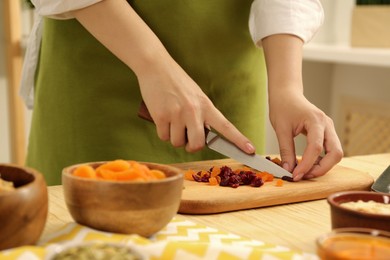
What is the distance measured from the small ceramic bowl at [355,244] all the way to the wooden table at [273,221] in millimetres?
131

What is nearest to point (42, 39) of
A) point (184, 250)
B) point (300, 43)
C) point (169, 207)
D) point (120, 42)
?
point (120, 42)

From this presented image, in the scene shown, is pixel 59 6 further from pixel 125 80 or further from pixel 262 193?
pixel 262 193

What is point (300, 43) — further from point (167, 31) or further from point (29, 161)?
point (29, 161)

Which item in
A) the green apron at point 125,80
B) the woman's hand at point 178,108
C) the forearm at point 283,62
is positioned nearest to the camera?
the woman's hand at point 178,108

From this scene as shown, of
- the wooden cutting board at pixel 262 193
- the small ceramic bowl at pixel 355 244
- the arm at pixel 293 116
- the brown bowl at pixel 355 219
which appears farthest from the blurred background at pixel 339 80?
the small ceramic bowl at pixel 355 244

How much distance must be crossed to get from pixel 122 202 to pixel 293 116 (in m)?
0.61

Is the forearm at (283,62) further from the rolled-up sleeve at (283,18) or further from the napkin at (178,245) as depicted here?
the napkin at (178,245)

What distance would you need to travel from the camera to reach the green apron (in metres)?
1.51

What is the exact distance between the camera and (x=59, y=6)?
1302mm

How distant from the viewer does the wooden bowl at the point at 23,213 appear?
0.74m

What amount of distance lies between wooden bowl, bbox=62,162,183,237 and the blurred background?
2200mm

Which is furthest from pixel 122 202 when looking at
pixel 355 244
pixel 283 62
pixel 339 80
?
pixel 339 80

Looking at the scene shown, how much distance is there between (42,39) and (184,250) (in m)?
1.04

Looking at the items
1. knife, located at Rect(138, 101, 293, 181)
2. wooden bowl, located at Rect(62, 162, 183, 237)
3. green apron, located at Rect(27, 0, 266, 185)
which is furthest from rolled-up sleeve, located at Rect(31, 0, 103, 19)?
wooden bowl, located at Rect(62, 162, 183, 237)
